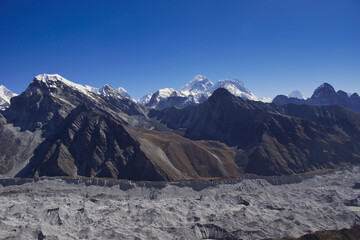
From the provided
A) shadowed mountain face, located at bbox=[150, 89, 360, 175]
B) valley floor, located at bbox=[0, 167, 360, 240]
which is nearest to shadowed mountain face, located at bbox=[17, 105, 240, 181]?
shadowed mountain face, located at bbox=[150, 89, 360, 175]

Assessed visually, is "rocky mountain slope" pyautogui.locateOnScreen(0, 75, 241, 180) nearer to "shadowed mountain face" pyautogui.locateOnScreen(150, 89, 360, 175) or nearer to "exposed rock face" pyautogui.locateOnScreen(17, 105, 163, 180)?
"exposed rock face" pyautogui.locateOnScreen(17, 105, 163, 180)

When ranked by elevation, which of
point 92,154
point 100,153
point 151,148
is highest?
point 151,148

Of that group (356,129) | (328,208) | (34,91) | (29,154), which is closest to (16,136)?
(29,154)

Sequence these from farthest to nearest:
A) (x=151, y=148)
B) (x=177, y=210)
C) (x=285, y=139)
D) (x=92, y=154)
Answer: (x=285, y=139) → (x=151, y=148) → (x=92, y=154) → (x=177, y=210)

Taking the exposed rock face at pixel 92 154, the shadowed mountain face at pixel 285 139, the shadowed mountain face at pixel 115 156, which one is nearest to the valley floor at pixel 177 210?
the exposed rock face at pixel 92 154

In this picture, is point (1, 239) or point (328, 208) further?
point (328, 208)

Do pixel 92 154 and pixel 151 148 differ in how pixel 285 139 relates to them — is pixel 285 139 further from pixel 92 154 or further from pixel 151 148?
pixel 92 154

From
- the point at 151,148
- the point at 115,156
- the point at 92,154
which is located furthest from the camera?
the point at 151,148

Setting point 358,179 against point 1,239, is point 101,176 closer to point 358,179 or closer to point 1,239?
point 1,239

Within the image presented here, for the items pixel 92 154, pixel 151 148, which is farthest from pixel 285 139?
pixel 92 154
